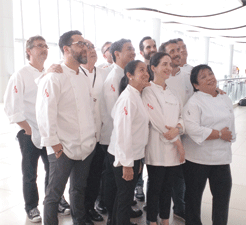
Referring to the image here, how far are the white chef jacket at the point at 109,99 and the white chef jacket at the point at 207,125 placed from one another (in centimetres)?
74

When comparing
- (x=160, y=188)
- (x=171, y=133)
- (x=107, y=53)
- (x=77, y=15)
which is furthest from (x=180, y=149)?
(x=77, y=15)

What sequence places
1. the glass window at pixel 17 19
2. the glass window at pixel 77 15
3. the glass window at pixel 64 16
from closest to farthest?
the glass window at pixel 17 19 < the glass window at pixel 64 16 < the glass window at pixel 77 15

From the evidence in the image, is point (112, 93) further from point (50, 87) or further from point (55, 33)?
point (55, 33)

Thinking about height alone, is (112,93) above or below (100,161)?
above

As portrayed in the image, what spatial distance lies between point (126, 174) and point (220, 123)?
3.23 feet

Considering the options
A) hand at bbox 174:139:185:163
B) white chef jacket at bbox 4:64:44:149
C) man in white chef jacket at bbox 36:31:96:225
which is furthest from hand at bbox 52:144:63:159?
hand at bbox 174:139:185:163

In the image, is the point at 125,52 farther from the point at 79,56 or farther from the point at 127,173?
the point at 127,173

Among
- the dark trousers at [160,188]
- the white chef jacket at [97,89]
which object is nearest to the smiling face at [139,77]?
the white chef jacket at [97,89]

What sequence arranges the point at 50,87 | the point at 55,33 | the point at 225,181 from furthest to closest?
1. the point at 55,33
2. the point at 225,181
3. the point at 50,87

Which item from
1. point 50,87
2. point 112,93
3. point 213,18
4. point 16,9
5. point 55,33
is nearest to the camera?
point 50,87

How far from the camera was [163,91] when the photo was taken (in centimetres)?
280

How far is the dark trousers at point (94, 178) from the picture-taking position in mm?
3197

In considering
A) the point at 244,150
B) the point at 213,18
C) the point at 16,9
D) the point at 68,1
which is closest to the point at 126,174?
the point at 244,150

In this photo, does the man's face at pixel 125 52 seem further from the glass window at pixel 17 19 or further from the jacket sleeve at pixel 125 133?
the glass window at pixel 17 19
